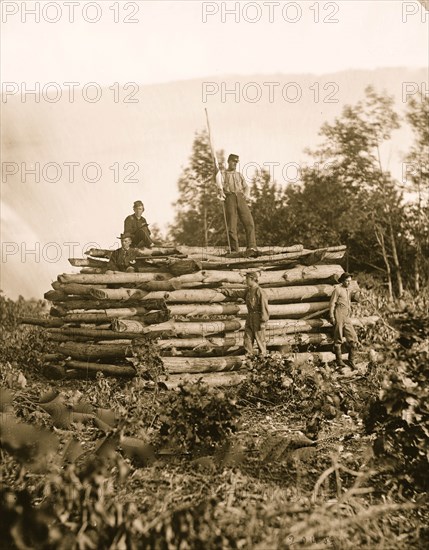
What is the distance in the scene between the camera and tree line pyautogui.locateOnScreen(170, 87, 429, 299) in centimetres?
2411

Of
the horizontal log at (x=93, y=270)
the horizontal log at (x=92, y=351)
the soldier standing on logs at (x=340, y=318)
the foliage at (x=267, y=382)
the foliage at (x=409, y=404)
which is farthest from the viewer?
the horizontal log at (x=93, y=270)

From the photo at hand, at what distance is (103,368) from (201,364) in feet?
6.97

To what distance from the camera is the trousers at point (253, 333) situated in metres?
9.84

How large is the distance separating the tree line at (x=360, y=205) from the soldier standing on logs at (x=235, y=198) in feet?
34.4

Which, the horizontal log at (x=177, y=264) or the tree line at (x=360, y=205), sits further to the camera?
the tree line at (x=360, y=205)

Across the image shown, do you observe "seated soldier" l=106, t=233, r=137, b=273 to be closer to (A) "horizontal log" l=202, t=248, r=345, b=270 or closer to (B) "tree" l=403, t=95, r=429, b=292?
(A) "horizontal log" l=202, t=248, r=345, b=270

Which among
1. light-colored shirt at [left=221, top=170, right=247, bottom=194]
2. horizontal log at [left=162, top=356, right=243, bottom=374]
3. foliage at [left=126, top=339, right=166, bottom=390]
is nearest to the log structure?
horizontal log at [left=162, top=356, right=243, bottom=374]

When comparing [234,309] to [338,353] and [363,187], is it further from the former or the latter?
[363,187]

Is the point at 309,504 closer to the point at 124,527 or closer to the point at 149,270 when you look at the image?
the point at 124,527

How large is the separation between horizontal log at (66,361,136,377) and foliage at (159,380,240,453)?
4.68 m

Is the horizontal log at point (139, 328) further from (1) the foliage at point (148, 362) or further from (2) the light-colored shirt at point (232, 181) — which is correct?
(2) the light-colored shirt at point (232, 181)

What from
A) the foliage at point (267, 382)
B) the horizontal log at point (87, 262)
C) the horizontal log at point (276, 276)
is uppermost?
the horizontal log at point (87, 262)

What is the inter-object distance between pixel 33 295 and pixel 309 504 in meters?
20.9

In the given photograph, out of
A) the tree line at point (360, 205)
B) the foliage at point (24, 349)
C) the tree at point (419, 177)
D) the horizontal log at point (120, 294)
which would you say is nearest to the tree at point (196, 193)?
the tree line at point (360, 205)
